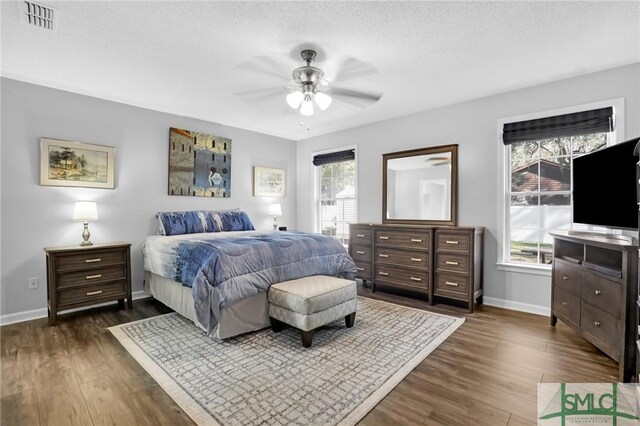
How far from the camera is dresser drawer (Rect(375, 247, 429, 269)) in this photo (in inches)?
154

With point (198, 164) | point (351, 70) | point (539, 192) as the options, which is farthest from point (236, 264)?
point (539, 192)

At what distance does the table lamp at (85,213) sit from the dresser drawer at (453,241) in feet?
13.3

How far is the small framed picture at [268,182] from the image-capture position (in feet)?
18.3

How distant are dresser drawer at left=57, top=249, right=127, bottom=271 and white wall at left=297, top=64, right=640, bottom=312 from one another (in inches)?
137

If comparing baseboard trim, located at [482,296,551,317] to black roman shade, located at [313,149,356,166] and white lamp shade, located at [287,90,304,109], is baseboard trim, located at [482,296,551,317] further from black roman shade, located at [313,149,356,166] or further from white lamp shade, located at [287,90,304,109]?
white lamp shade, located at [287,90,304,109]

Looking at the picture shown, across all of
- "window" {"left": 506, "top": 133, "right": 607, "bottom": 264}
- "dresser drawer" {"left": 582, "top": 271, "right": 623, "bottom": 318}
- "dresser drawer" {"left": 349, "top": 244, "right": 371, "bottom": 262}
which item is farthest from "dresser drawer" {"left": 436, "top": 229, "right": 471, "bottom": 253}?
"dresser drawer" {"left": 582, "top": 271, "right": 623, "bottom": 318}

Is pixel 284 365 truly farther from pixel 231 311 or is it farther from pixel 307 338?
pixel 231 311

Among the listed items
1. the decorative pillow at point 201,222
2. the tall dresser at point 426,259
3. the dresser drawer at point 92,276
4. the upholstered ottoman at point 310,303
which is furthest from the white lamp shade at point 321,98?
the dresser drawer at point 92,276

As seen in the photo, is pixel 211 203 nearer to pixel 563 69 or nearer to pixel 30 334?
pixel 30 334

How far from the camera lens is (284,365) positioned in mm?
2346

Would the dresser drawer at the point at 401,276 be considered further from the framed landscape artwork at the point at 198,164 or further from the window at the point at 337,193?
Result: the framed landscape artwork at the point at 198,164

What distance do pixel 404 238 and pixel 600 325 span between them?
2087 millimetres

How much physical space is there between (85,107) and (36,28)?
1487mm

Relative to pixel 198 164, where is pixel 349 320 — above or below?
below
